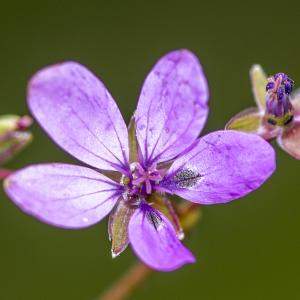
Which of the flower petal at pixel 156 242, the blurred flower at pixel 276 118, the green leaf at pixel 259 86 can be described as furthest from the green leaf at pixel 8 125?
the green leaf at pixel 259 86

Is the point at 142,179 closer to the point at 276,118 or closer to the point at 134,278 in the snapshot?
the point at 276,118

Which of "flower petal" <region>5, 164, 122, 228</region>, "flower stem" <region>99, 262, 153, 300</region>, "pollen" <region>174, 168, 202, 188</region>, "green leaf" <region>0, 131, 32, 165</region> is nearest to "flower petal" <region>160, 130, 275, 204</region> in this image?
"pollen" <region>174, 168, 202, 188</region>

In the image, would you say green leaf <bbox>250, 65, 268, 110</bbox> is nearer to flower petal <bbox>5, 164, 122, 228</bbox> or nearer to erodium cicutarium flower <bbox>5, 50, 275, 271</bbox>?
erodium cicutarium flower <bbox>5, 50, 275, 271</bbox>

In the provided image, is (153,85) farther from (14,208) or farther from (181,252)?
(14,208)

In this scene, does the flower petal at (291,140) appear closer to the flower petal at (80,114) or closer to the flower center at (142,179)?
the flower center at (142,179)

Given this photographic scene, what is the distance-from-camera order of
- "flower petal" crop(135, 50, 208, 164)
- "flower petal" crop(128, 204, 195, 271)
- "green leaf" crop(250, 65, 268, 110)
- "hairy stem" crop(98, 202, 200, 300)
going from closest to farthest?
1. "flower petal" crop(128, 204, 195, 271)
2. "flower petal" crop(135, 50, 208, 164)
3. "green leaf" crop(250, 65, 268, 110)
4. "hairy stem" crop(98, 202, 200, 300)

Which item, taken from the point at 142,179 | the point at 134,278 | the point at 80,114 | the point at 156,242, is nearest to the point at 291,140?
the point at 142,179

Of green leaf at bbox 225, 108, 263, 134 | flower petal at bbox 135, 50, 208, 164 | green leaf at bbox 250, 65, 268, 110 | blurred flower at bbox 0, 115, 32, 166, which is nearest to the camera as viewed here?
flower petal at bbox 135, 50, 208, 164
